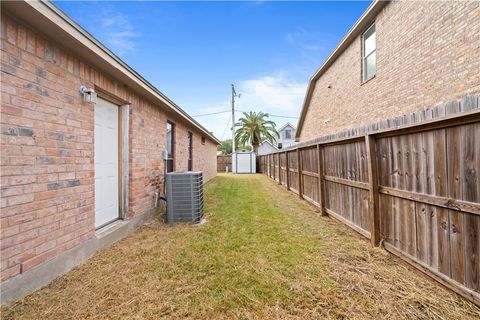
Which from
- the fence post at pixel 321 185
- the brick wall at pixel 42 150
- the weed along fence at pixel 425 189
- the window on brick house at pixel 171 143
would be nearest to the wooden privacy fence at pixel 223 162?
the window on brick house at pixel 171 143

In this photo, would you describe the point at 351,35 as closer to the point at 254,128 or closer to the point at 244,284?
the point at 244,284

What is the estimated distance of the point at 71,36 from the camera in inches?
102

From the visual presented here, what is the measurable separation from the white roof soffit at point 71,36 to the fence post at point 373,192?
4.20 metres

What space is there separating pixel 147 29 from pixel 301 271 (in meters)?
9.05

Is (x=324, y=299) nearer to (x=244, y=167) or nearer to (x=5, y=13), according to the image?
(x=5, y=13)

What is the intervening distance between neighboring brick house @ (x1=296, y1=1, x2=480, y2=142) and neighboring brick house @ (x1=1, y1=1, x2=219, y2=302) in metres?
6.80

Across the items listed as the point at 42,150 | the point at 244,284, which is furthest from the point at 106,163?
the point at 244,284

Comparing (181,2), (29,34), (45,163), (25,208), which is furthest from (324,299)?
(181,2)

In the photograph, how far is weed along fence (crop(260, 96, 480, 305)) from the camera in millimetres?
1985

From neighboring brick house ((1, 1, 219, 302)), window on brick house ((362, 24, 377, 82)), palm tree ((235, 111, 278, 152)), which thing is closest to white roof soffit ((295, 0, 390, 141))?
window on brick house ((362, 24, 377, 82))

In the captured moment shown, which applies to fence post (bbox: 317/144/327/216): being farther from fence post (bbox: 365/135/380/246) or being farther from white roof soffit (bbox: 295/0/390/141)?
white roof soffit (bbox: 295/0/390/141)

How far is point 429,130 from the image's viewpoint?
2.42m

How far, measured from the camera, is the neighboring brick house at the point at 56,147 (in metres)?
2.11

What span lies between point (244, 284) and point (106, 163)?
3083 millimetres
